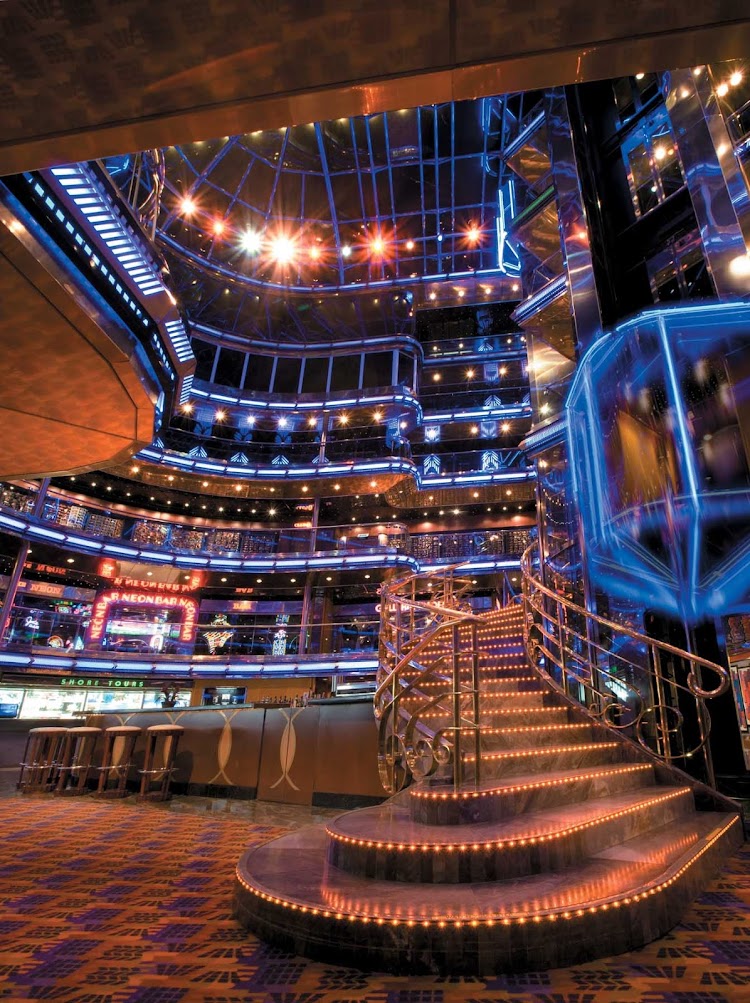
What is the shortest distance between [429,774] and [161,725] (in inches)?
254

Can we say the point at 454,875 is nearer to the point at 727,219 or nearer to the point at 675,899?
the point at 675,899

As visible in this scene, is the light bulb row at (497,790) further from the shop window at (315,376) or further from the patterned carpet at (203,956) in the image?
the shop window at (315,376)

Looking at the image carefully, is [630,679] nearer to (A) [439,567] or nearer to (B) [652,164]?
(A) [439,567]

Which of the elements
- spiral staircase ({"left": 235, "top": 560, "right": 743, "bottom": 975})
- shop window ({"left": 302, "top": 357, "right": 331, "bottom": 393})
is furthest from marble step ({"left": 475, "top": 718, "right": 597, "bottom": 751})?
shop window ({"left": 302, "top": 357, "right": 331, "bottom": 393})

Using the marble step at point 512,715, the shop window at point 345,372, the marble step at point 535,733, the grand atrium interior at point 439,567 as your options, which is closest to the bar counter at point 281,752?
the grand atrium interior at point 439,567

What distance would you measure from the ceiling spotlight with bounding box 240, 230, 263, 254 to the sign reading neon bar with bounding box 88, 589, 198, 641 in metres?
18.4

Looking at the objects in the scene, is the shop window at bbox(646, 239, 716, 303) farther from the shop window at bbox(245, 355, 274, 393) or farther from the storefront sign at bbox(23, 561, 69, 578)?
the shop window at bbox(245, 355, 274, 393)

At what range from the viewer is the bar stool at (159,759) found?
7984mm

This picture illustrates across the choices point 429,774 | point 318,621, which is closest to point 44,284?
point 429,774

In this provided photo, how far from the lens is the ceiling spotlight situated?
2636 cm

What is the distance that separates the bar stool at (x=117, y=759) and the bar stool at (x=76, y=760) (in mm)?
274

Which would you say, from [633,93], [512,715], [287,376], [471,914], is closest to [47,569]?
[287,376]

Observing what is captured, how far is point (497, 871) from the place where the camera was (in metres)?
2.79

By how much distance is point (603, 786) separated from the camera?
164 inches
